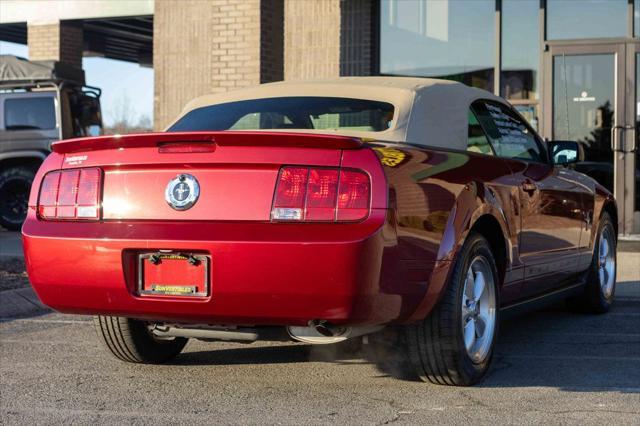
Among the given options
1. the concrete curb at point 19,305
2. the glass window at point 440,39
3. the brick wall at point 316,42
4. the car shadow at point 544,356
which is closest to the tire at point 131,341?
the car shadow at point 544,356

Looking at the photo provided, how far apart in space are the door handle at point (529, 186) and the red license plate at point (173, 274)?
207cm

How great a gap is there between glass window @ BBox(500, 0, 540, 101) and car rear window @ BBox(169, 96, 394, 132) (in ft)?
27.6

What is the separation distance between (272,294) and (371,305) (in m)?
0.40

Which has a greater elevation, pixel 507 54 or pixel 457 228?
pixel 507 54

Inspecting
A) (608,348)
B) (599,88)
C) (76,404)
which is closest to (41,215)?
(76,404)

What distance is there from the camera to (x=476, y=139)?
514 centimetres

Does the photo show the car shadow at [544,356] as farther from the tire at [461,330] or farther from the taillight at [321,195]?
the taillight at [321,195]

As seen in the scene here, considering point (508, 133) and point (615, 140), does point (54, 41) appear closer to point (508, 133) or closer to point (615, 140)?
point (615, 140)

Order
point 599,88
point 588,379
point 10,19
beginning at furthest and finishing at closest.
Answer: point 10,19
point 599,88
point 588,379

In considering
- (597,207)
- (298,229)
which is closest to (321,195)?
(298,229)

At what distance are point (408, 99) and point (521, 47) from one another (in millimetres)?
8605

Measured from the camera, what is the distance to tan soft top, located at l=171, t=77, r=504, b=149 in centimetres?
472

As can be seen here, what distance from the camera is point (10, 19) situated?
18.1m

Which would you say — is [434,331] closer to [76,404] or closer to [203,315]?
[203,315]
